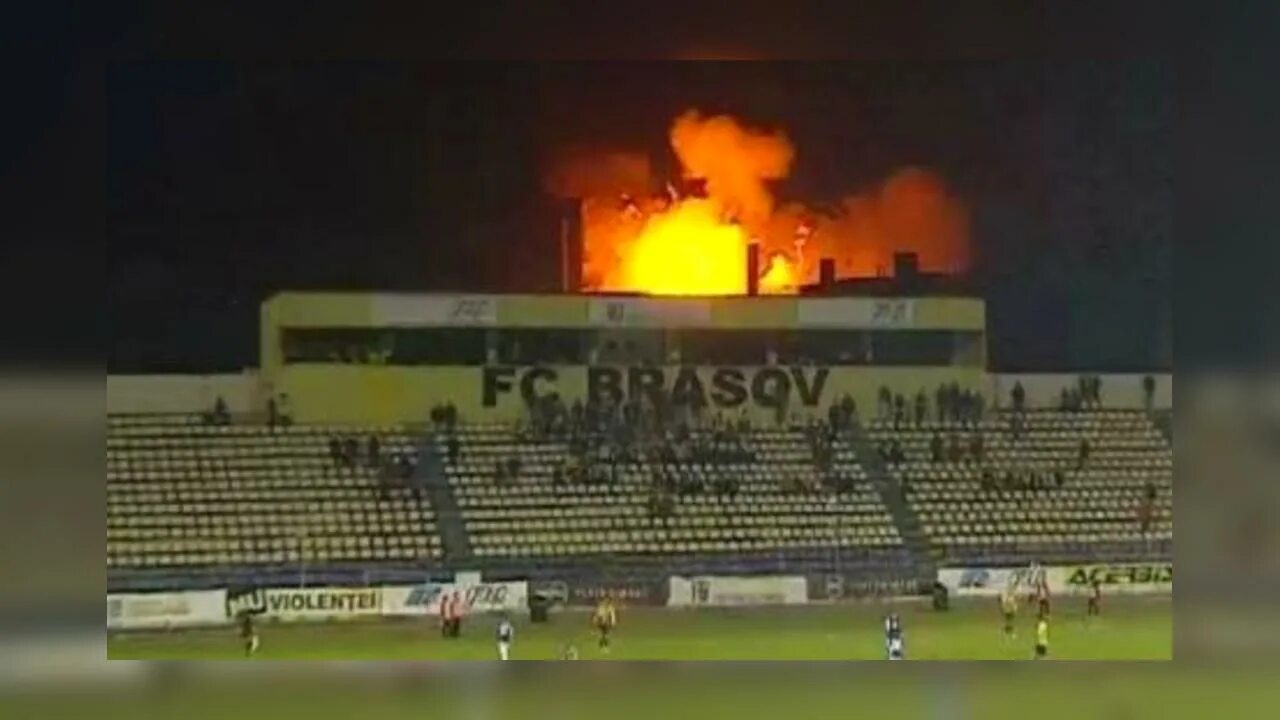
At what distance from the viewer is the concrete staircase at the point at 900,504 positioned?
2383mm

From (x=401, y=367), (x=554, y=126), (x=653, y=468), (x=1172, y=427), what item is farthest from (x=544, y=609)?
(x=1172, y=427)

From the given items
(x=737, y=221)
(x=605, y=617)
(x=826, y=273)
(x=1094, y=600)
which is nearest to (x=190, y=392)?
(x=605, y=617)

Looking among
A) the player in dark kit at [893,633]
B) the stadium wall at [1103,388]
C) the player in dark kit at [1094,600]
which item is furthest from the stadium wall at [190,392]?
the player in dark kit at [1094,600]

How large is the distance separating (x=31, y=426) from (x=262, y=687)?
20.8 inches

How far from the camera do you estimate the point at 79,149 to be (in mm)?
2445

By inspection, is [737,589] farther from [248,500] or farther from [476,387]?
[248,500]

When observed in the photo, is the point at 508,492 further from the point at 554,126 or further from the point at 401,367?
the point at 554,126

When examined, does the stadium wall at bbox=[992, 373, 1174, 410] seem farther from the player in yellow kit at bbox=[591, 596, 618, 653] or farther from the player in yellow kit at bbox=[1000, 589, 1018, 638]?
the player in yellow kit at bbox=[591, 596, 618, 653]

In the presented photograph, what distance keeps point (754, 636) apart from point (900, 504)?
29 centimetres

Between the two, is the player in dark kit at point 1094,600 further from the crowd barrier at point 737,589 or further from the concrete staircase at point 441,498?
the concrete staircase at point 441,498

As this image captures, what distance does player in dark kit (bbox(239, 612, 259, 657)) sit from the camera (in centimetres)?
240

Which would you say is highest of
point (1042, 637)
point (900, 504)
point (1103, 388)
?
point (1103, 388)

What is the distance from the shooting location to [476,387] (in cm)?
239

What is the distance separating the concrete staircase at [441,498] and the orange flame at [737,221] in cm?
34
